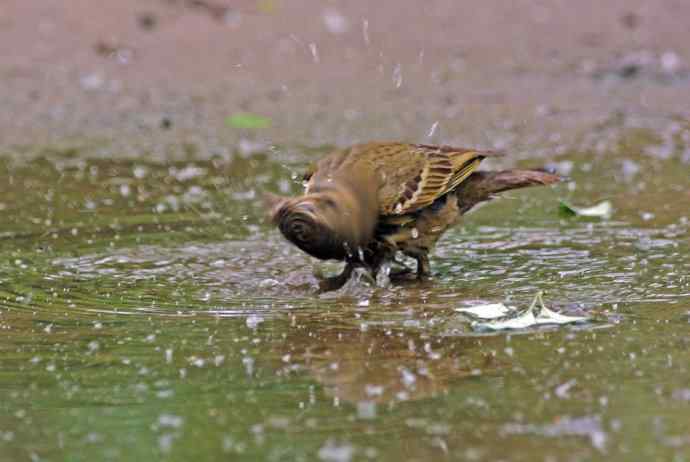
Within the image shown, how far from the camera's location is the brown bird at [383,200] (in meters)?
6.21

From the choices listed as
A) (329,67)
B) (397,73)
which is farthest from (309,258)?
(329,67)

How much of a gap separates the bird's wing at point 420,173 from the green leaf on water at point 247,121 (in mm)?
5341

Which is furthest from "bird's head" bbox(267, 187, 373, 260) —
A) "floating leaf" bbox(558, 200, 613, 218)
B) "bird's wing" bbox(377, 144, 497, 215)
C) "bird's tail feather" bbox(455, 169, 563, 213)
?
"floating leaf" bbox(558, 200, 613, 218)

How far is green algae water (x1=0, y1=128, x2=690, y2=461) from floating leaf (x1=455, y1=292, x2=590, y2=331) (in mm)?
85

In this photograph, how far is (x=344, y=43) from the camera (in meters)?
14.6

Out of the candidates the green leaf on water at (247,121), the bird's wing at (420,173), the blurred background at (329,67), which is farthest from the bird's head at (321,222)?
the green leaf on water at (247,121)

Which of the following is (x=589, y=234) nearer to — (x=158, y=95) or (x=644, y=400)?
(x=644, y=400)

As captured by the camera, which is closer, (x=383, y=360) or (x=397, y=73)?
(x=383, y=360)

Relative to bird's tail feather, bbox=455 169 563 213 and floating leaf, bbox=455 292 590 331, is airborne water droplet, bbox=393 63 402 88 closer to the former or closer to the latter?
bird's tail feather, bbox=455 169 563 213

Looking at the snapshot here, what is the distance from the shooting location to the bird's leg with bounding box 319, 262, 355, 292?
6.71m

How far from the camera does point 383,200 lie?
→ 22.2 ft

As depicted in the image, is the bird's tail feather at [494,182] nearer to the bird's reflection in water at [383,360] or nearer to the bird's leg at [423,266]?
the bird's leg at [423,266]

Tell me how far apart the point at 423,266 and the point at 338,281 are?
50 centimetres

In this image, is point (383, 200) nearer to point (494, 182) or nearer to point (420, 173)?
point (420, 173)
